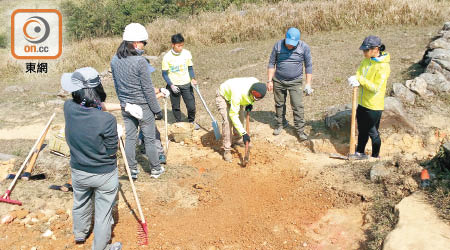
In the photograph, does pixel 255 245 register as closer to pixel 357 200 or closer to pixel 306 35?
pixel 357 200

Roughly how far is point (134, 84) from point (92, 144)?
1406mm

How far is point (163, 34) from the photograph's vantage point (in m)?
15.0

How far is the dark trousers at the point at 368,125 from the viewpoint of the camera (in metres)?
5.13

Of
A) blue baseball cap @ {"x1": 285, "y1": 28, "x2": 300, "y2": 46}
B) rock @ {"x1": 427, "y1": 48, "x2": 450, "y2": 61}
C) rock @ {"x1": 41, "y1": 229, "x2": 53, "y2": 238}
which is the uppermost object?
blue baseball cap @ {"x1": 285, "y1": 28, "x2": 300, "y2": 46}

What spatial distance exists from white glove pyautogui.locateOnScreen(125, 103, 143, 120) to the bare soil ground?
3.50 ft

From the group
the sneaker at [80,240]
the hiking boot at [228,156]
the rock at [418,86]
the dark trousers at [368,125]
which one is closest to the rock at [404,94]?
the rock at [418,86]

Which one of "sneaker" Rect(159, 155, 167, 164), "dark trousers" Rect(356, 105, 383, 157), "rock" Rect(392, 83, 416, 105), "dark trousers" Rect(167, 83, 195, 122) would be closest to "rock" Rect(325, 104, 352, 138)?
"dark trousers" Rect(356, 105, 383, 157)

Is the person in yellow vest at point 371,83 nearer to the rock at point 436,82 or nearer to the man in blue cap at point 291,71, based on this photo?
the man in blue cap at point 291,71

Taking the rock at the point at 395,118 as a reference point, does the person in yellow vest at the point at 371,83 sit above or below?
above

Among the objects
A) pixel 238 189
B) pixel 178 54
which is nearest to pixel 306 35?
pixel 178 54

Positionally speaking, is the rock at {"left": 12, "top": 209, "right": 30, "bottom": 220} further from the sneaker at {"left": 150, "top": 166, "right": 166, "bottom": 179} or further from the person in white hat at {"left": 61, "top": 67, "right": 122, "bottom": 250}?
the sneaker at {"left": 150, "top": 166, "right": 166, "bottom": 179}

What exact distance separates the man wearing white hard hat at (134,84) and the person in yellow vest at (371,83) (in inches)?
104

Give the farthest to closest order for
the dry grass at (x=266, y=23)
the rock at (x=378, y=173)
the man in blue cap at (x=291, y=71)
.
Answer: the dry grass at (x=266, y=23), the man in blue cap at (x=291, y=71), the rock at (x=378, y=173)

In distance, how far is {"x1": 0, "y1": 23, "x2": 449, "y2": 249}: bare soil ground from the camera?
408 centimetres
